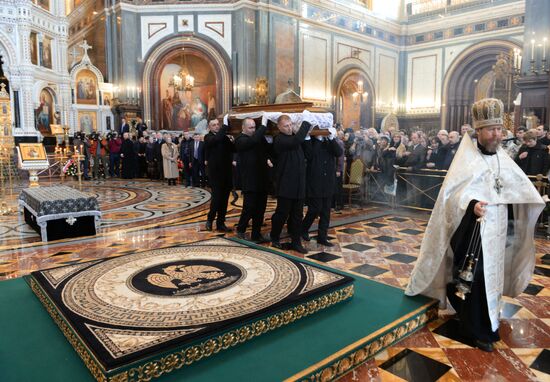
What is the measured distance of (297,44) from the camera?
1692cm

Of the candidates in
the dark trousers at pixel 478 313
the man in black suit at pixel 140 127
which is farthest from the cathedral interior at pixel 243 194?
the man in black suit at pixel 140 127

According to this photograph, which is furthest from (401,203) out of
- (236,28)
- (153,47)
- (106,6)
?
(106,6)

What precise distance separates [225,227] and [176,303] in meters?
3.51

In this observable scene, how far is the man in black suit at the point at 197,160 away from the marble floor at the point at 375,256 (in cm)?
132

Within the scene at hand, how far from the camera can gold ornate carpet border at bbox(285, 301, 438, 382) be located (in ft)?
8.17

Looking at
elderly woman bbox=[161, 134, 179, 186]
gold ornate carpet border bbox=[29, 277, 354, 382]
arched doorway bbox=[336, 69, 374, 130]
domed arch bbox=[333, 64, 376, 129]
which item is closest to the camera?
gold ornate carpet border bbox=[29, 277, 354, 382]

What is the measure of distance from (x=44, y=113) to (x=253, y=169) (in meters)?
16.5

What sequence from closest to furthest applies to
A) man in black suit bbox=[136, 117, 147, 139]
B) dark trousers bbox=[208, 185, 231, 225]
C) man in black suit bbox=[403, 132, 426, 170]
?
dark trousers bbox=[208, 185, 231, 225] → man in black suit bbox=[403, 132, 426, 170] → man in black suit bbox=[136, 117, 147, 139]

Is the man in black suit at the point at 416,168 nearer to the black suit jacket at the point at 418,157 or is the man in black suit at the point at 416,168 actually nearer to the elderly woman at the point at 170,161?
the black suit jacket at the point at 418,157

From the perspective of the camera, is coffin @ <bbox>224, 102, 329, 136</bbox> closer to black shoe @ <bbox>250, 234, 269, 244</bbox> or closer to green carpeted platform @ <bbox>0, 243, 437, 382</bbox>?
black shoe @ <bbox>250, 234, 269, 244</bbox>

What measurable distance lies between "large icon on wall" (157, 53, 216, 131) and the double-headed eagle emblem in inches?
543

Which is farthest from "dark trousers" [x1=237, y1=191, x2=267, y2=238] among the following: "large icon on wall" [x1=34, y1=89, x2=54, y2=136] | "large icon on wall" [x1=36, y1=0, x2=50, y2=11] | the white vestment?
"large icon on wall" [x1=36, y1=0, x2=50, y2=11]

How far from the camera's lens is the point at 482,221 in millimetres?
2893

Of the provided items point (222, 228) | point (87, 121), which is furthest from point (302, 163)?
point (87, 121)
